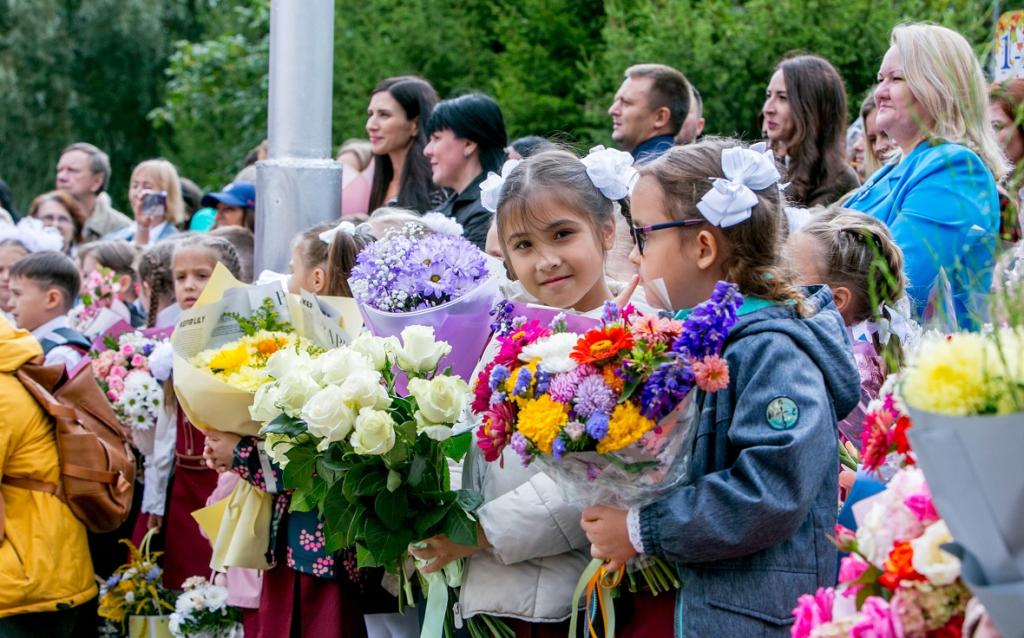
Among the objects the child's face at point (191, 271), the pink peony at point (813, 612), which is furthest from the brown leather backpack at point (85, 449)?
the pink peony at point (813, 612)

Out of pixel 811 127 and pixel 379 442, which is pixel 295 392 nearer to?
pixel 379 442

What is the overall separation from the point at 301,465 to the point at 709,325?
1.45 m

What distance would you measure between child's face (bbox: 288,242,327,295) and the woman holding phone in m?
4.72

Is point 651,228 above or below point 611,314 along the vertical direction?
above

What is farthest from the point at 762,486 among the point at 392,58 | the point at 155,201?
the point at 392,58

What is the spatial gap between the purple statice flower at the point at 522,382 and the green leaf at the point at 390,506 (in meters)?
0.82

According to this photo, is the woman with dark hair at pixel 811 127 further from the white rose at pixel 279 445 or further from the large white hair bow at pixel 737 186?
the white rose at pixel 279 445

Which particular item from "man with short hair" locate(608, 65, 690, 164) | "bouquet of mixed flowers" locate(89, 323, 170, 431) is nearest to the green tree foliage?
"man with short hair" locate(608, 65, 690, 164)

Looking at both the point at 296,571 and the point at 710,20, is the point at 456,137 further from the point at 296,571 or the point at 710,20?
the point at 710,20

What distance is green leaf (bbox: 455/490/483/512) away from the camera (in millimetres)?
3561

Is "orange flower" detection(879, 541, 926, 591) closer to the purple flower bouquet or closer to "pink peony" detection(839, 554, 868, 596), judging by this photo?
"pink peony" detection(839, 554, 868, 596)

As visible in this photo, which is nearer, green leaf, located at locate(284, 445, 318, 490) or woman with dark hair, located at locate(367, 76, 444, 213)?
green leaf, located at locate(284, 445, 318, 490)

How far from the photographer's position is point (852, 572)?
2.28 meters

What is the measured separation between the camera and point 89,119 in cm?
2452
